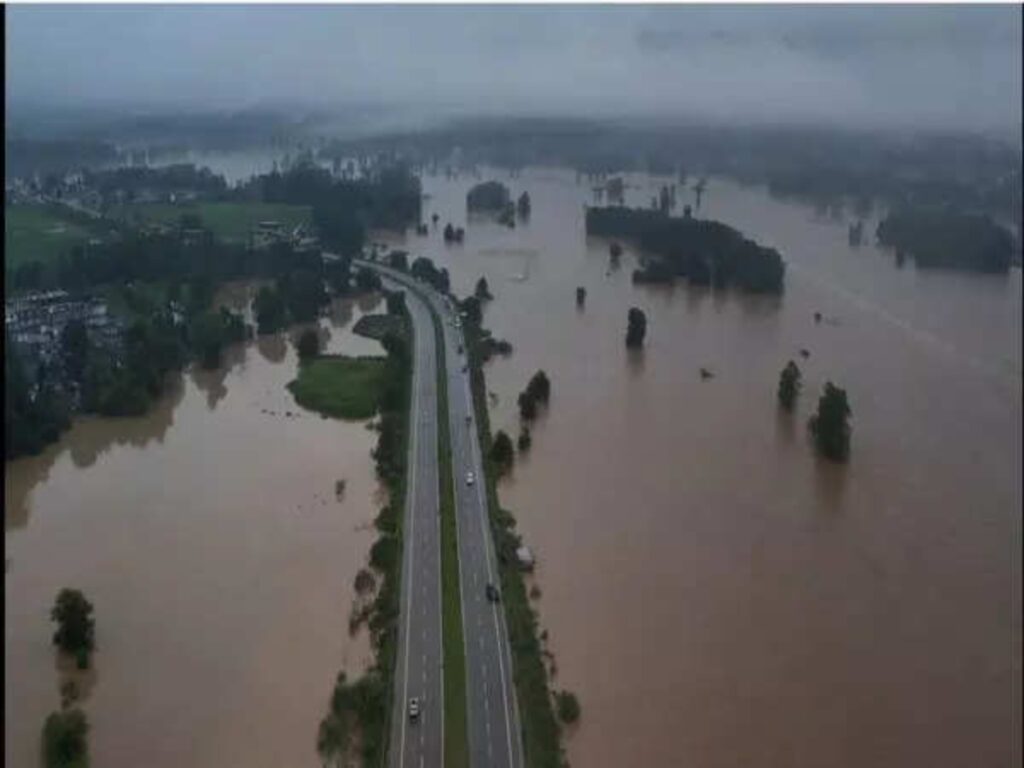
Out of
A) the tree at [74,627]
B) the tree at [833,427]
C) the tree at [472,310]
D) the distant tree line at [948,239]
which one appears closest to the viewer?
the tree at [74,627]

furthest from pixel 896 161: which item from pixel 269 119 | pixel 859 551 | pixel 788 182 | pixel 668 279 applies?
pixel 269 119

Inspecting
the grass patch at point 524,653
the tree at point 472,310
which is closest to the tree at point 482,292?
the tree at point 472,310

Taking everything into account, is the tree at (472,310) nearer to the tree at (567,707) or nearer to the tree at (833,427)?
the tree at (833,427)

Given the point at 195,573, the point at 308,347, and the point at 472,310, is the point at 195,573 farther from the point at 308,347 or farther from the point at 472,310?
the point at 472,310

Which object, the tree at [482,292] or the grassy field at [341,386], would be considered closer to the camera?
the grassy field at [341,386]

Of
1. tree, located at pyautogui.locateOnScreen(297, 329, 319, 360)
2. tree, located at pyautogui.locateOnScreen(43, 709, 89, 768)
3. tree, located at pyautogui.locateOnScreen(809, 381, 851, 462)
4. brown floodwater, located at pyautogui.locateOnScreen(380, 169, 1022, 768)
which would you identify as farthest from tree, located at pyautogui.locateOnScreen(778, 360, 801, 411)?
tree, located at pyautogui.locateOnScreen(43, 709, 89, 768)

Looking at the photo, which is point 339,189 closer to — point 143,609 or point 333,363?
point 333,363
